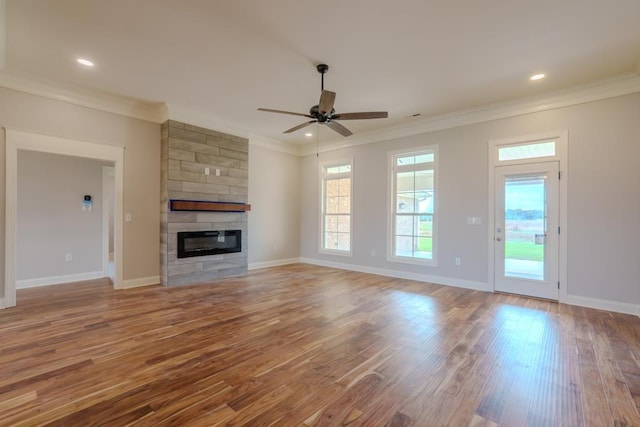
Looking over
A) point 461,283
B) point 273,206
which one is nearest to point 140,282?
point 273,206

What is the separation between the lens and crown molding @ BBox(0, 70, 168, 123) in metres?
3.78

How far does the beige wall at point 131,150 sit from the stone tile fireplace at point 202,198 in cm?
15

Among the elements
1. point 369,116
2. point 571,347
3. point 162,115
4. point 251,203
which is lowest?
point 571,347

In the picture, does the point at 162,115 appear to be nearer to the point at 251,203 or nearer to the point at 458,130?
the point at 251,203

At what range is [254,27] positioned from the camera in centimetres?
281

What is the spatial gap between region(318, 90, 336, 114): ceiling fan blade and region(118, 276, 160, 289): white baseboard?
406cm

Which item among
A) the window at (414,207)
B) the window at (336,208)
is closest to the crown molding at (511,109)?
the window at (414,207)

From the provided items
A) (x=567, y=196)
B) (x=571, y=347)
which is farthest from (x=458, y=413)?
(x=567, y=196)

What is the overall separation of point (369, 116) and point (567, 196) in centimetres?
310

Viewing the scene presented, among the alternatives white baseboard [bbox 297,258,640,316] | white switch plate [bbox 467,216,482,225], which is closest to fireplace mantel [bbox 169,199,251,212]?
white baseboard [bbox 297,258,640,316]

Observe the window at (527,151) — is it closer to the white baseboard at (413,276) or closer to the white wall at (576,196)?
the white wall at (576,196)

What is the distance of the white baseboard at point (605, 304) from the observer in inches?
142

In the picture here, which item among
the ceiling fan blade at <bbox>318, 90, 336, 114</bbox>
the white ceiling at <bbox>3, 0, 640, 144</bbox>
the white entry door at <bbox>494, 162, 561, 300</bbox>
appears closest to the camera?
the white ceiling at <bbox>3, 0, 640, 144</bbox>

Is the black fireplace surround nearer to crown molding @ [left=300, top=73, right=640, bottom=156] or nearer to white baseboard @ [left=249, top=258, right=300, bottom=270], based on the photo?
white baseboard @ [left=249, top=258, right=300, bottom=270]
